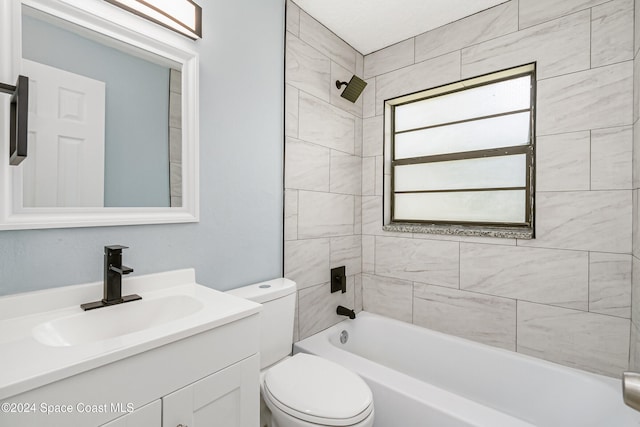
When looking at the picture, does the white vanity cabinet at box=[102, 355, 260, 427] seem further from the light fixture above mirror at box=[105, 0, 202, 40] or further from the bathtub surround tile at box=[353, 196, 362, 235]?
the bathtub surround tile at box=[353, 196, 362, 235]

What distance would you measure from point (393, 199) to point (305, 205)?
83cm

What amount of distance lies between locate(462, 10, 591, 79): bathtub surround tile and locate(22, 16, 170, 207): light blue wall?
1.84 metres

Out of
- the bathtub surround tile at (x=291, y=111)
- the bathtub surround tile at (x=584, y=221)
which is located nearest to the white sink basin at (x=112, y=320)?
the bathtub surround tile at (x=291, y=111)

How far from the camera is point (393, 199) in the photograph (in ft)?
8.03

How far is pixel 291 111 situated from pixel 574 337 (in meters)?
2.03

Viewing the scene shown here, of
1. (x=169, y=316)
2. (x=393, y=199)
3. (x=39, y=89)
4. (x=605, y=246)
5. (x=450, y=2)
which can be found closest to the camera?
(x=39, y=89)

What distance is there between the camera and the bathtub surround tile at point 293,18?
6.10 ft

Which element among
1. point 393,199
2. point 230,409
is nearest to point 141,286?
point 230,409

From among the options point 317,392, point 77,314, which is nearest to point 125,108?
point 77,314

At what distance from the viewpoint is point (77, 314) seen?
1.01 m

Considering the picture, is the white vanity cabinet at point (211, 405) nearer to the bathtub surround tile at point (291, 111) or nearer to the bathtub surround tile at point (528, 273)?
the bathtub surround tile at point (291, 111)

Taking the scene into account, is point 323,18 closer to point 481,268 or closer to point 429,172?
point 429,172

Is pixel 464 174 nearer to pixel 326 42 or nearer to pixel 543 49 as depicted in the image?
pixel 543 49

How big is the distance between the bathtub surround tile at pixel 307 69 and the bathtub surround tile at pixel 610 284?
184cm
